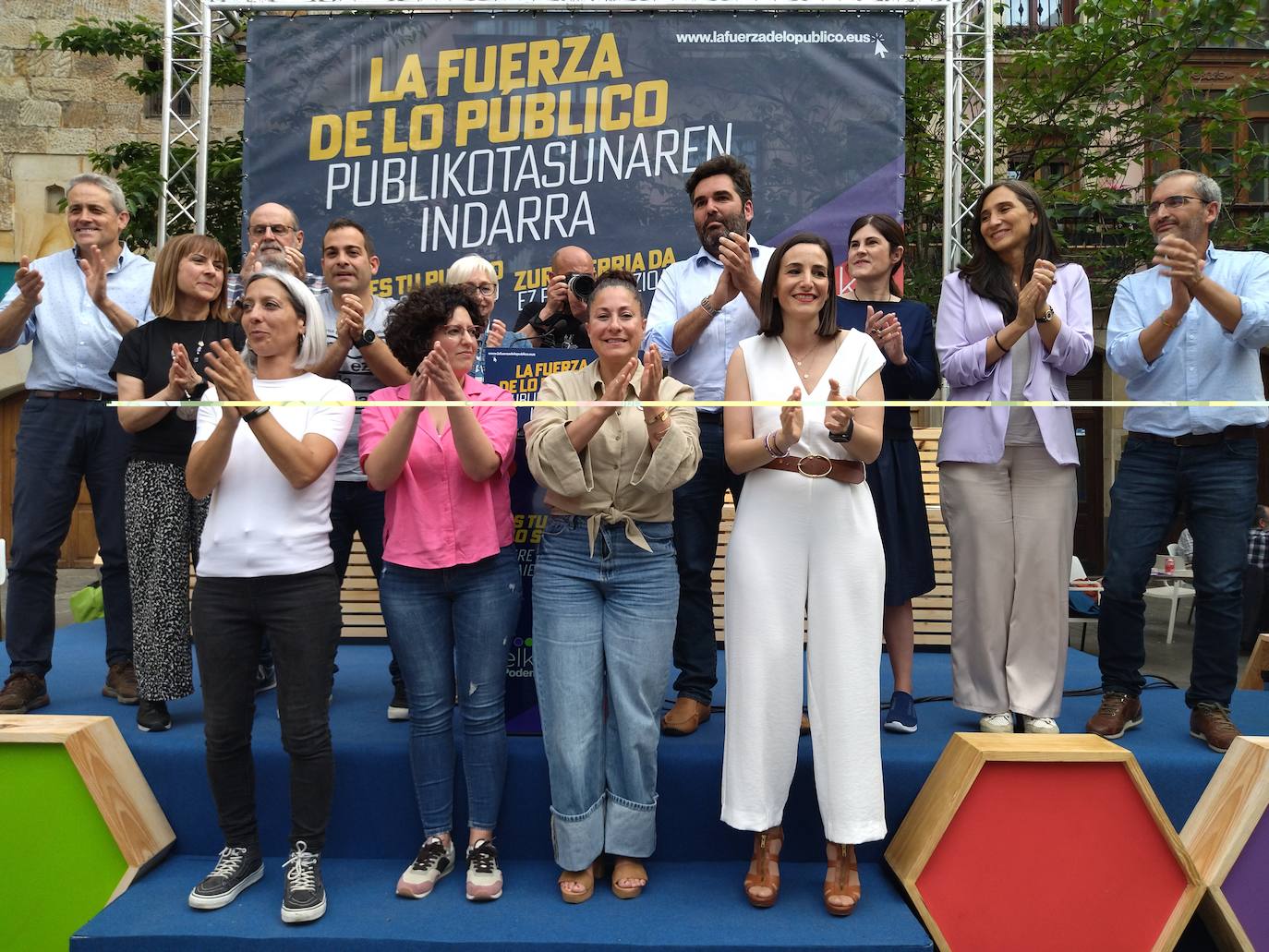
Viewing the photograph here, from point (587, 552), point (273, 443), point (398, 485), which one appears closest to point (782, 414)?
point (587, 552)

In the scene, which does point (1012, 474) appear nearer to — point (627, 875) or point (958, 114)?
point (627, 875)

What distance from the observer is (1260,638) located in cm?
457

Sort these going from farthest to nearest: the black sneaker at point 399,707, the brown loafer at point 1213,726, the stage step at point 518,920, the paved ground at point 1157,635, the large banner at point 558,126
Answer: the paved ground at point 1157,635 < the large banner at point 558,126 < the black sneaker at point 399,707 < the brown loafer at point 1213,726 < the stage step at point 518,920

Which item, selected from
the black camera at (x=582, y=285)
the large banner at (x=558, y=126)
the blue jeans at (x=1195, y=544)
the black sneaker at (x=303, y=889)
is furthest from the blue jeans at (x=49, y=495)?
the blue jeans at (x=1195, y=544)

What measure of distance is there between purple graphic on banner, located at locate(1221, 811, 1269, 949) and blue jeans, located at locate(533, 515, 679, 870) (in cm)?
154

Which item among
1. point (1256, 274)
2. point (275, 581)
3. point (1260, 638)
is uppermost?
point (1256, 274)

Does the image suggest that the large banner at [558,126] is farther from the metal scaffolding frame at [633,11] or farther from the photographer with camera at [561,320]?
the photographer with camera at [561,320]

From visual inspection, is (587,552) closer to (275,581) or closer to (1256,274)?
(275,581)

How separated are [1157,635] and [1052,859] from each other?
24.4ft

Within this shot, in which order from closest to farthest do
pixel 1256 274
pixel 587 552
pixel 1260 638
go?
pixel 587 552 < pixel 1256 274 < pixel 1260 638

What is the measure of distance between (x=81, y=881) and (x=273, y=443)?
4.37ft

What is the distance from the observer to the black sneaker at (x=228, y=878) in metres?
2.57

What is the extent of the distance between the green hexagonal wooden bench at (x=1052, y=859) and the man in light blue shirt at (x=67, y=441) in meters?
2.71

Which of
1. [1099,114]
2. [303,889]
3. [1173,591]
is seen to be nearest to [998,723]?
[303,889]
